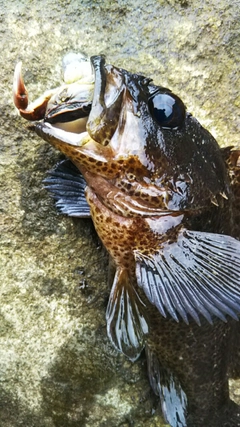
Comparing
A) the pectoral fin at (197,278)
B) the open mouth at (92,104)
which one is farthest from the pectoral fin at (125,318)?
the open mouth at (92,104)

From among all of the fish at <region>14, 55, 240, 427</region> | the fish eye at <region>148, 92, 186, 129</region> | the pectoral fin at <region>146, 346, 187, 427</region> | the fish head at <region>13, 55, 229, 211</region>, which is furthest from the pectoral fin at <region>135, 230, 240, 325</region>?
the pectoral fin at <region>146, 346, 187, 427</region>

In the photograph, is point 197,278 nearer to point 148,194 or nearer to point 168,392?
point 148,194

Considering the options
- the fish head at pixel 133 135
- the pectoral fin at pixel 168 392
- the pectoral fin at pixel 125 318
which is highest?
the fish head at pixel 133 135

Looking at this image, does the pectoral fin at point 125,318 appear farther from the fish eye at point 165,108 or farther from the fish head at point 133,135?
the fish eye at point 165,108

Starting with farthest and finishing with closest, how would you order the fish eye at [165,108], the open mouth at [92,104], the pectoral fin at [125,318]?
the pectoral fin at [125,318] → the fish eye at [165,108] → the open mouth at [92,104]

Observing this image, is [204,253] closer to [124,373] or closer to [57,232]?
[57,232]

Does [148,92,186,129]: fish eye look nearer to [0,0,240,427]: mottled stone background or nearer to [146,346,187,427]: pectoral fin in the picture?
[0,0,240,427]: mottled stone background

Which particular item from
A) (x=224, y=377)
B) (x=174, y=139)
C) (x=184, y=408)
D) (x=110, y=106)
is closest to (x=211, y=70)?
(x=174, y=139)
